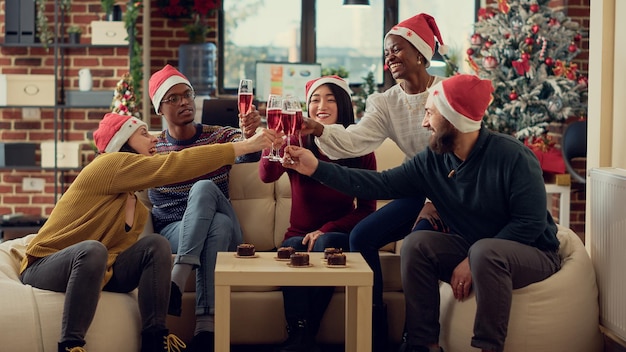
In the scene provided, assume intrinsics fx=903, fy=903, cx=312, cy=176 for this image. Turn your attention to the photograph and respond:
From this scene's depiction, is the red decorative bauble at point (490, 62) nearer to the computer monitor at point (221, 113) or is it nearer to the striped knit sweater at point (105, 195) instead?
the computer monitor at point (221, 113)

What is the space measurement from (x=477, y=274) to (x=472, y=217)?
0.25 metres

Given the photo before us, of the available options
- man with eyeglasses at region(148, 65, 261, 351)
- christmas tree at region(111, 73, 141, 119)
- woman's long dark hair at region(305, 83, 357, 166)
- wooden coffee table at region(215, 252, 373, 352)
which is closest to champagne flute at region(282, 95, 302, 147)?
man with eyeglasses at region(148, 65, 261, 351)

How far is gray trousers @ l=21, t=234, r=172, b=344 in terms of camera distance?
9.53ft

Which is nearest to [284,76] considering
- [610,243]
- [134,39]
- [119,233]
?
[134,39]

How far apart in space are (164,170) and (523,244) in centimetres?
125

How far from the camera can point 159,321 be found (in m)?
3.08

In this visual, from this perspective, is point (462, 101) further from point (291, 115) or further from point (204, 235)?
point (204, 235)

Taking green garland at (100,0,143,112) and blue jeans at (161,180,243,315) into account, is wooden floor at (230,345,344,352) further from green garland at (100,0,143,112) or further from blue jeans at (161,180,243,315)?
green garland at (100,0,143,112)

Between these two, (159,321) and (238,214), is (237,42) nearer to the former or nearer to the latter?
(238,214)

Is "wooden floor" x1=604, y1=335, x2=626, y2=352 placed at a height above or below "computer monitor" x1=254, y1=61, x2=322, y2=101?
below

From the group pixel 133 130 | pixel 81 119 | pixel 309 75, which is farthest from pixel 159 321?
pixel 309 75

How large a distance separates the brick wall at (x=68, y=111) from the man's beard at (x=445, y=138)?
3721 millimetres

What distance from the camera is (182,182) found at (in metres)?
3.72

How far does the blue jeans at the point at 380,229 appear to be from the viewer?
3352 mm
